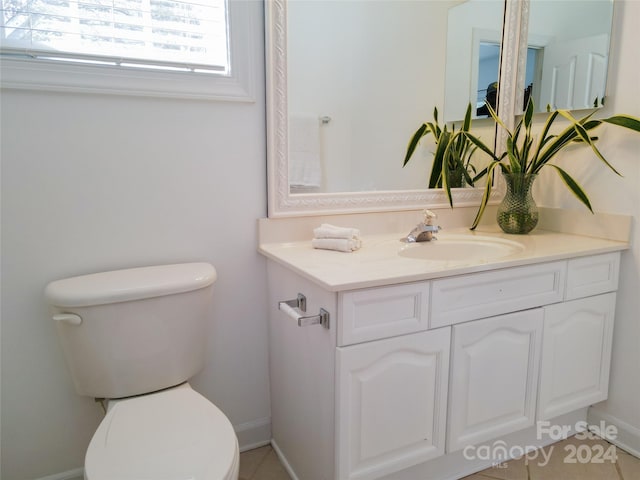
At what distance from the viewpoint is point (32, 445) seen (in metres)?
1.34

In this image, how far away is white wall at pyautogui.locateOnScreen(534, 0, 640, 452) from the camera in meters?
1.55

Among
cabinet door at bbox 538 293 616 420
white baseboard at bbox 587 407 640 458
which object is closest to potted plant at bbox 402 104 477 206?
cabinet door at bbox 538 293 616 420

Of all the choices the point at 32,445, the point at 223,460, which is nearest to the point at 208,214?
the point at 223,460

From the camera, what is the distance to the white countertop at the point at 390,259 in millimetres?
1140

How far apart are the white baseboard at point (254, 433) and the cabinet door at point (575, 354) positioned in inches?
37.9

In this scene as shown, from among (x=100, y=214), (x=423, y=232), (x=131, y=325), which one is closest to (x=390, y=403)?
(x=423, y=232)

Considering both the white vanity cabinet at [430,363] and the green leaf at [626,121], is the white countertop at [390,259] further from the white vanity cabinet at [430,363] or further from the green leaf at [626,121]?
the green leaf at [626,121]

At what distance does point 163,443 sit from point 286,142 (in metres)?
0.95

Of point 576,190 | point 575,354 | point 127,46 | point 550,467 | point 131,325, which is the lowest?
point 550,467

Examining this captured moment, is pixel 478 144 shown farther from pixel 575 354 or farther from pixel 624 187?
pixel 575 354

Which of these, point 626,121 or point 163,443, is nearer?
point 163,443

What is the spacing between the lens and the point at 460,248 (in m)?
1.66

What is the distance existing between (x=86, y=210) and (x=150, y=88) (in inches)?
15.9

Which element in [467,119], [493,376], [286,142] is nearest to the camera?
[493,376]
